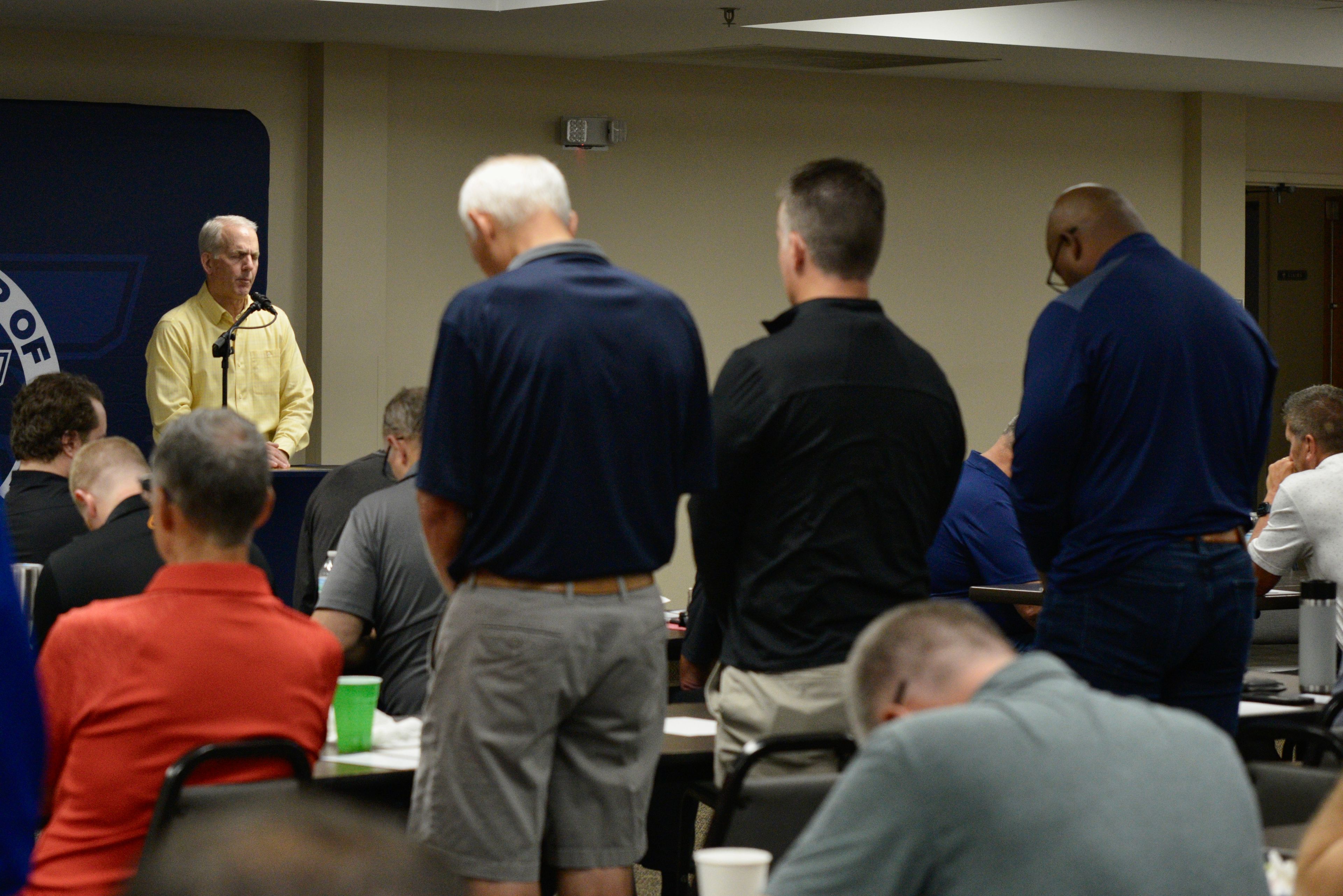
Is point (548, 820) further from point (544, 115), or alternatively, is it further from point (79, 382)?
point (544, 115)

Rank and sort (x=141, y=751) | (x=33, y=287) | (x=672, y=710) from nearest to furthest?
(x=141, y=751) → (x=672, y=710) → (x=33, y=287)

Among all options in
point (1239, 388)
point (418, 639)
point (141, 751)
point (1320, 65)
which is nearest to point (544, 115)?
point (1320, 65)

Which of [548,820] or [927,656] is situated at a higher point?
[927,656]

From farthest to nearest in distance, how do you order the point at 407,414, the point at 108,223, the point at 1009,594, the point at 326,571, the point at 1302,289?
1. the point at 1302,289
2. the point at 108,223
3. the point at 326,571
4. the point at 407,414
5. the point at 1009,594

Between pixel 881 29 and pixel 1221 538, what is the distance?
509cm

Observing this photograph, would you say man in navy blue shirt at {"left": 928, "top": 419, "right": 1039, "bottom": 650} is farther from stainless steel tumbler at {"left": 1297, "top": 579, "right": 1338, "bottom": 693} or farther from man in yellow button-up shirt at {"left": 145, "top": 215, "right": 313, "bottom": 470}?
man in yellow button-up shirt at {"left": 145, "top": 215, "right": 313, "bottom": 470}

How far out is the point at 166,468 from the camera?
2598mm

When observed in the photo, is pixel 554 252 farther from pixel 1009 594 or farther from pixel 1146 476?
pixel 1009 594

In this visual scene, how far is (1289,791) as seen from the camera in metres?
2.66

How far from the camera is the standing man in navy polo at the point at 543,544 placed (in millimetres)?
2549

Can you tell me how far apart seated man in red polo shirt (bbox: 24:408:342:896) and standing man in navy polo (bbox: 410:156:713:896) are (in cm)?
25

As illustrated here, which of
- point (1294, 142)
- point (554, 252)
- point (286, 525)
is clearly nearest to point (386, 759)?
point (554, 252)

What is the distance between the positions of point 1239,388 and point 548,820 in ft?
4.63

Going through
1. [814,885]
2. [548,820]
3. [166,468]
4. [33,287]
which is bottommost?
[548,820]
